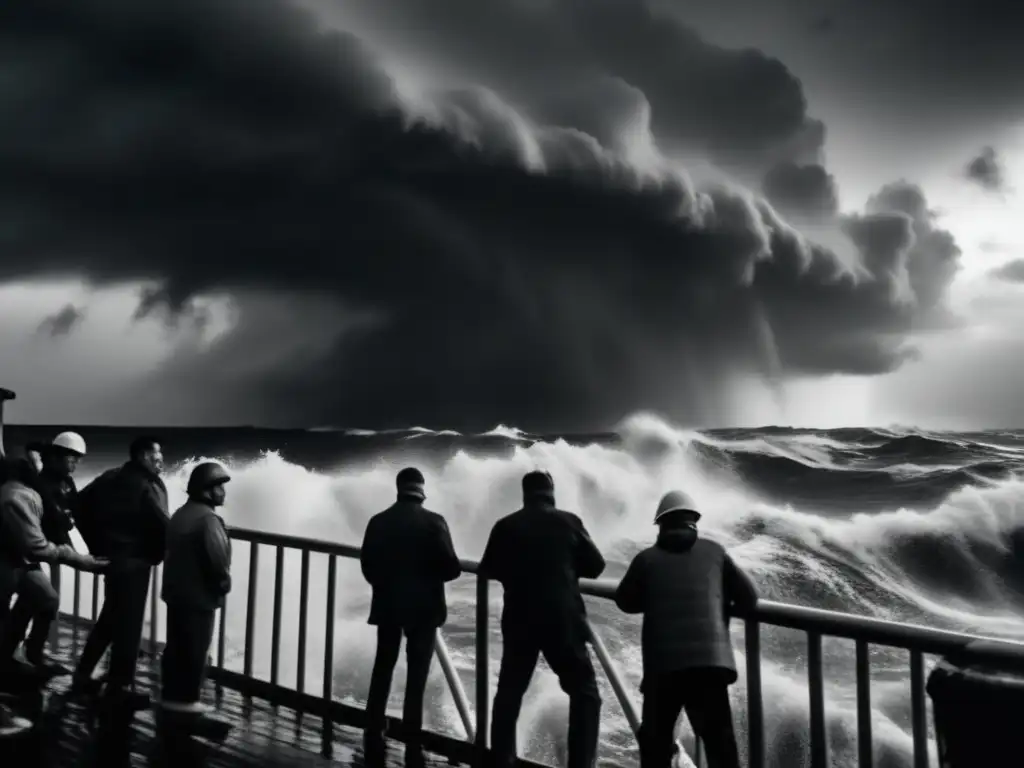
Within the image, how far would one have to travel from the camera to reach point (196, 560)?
20.7 ft

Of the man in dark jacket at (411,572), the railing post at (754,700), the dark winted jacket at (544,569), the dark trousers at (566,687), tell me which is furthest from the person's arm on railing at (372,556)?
the railing post at (754,700)

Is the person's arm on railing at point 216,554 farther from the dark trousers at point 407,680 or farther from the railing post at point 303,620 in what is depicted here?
the dark trousers at point 407,680

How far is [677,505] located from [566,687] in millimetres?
1381

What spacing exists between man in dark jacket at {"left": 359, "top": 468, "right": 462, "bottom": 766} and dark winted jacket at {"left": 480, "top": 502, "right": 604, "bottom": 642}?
708mm

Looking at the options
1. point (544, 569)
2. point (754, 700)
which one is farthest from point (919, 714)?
point (544, 569)

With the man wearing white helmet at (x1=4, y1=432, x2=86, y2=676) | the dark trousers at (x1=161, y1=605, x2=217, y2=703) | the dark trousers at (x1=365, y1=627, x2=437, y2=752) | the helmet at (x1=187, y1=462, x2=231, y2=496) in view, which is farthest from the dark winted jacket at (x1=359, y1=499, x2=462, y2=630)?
the man wearing white helmet at (x1=4, y1=432, x2=86, y2=676)

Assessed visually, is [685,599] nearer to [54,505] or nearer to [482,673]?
[482,673]

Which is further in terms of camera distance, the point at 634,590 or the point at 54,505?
the point at 54,505

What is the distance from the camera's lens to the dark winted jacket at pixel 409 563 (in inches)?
238

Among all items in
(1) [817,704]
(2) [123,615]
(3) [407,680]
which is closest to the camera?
(1) [817,704]

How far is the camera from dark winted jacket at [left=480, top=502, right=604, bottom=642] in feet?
17.4

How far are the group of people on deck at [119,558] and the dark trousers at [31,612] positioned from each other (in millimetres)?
11

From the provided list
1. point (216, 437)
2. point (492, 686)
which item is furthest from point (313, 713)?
point (216, 437)

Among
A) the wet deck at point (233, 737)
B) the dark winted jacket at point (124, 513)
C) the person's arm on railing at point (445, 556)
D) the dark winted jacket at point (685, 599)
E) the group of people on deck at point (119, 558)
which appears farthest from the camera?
the dark winted jacket at point (124, 513)
